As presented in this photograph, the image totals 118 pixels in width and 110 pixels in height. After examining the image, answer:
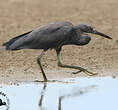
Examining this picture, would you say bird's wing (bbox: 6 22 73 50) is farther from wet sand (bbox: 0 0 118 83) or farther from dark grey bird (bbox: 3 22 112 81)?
wet sand (bbox: 0 0 118 83)

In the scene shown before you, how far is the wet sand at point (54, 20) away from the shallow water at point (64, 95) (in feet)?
1.54

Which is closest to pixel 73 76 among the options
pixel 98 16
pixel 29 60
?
pixel 29 60

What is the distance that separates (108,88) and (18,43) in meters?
1.66

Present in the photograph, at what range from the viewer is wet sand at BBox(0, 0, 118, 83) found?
31.8 feet

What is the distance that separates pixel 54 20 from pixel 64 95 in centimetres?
697

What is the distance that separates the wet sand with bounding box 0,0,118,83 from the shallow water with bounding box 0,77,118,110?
469mm

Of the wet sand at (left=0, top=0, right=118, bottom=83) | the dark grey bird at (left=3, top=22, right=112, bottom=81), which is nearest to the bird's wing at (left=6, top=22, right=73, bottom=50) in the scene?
the dark grey bird at (left=3, top=22, right=112, bottom=81)

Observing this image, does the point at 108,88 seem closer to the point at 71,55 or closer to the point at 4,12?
the point at 71,55

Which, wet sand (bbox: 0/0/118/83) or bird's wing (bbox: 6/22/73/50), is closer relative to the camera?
bird's wing (bbox: 6/22/73/50)

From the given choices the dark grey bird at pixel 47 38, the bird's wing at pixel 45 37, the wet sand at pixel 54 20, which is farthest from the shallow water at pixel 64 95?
the bird's wing at pixel 45 37

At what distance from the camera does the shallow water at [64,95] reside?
759 centimetres

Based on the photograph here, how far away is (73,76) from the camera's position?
9289mm

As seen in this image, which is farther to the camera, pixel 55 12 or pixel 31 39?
pixel 55 12

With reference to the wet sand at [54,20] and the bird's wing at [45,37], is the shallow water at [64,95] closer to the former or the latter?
the wet sand at [54,20]
